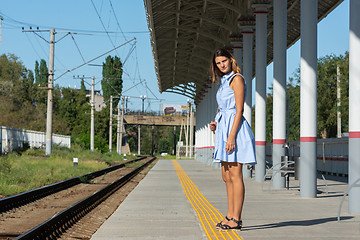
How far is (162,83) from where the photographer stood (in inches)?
2248

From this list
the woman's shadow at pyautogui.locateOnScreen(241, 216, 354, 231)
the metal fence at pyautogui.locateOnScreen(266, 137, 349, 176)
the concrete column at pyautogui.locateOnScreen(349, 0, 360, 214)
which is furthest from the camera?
the metal fence at pyautogui.locateOnScreen(266, 137, 349, 176)

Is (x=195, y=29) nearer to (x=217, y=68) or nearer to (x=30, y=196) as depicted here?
(x=30, y=196)

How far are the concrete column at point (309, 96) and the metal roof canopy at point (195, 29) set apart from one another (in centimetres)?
730

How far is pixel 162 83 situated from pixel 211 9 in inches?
970

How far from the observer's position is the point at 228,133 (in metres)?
8.02

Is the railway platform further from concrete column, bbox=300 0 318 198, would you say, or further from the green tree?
the green tree

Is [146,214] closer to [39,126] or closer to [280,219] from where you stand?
[280,219]

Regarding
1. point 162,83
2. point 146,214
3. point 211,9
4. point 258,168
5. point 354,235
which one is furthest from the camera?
point 162,83

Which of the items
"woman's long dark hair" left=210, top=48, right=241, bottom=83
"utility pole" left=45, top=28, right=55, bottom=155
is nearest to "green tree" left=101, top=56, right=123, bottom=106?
"utility pole" left=45, top=28, right=55, bottom=155

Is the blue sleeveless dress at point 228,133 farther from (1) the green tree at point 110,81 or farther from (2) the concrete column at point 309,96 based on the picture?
(1) the green tree at point 110,81

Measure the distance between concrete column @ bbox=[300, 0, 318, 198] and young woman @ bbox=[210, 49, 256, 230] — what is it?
6.83 metres

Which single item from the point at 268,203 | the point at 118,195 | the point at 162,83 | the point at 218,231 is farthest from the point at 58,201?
the point at 162,83

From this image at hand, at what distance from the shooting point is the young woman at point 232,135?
7.83 meters

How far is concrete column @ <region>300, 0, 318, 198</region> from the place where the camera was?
14.7 meters
